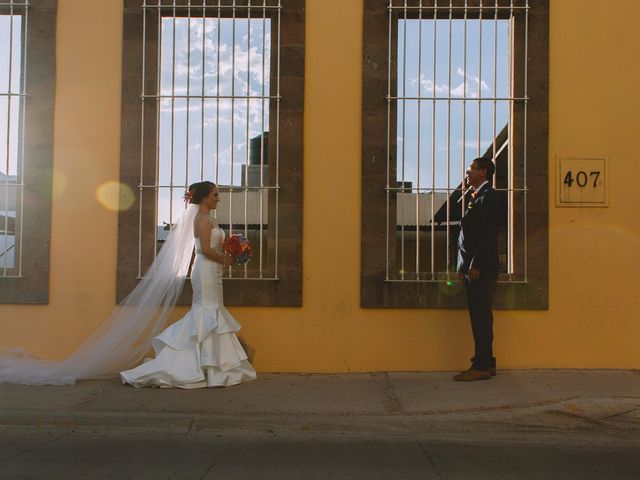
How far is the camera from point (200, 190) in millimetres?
6559

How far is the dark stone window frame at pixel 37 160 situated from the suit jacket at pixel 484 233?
413 cm

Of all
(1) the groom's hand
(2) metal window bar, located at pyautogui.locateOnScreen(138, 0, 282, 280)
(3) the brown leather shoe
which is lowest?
(3) the brown leather shoe

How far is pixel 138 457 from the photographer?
4504 mm

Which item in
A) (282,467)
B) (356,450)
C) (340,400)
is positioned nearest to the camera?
(282,467)

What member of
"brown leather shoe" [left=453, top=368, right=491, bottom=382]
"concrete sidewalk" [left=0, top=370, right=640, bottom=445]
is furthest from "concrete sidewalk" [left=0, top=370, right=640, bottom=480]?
"brown leather shoe" [left=453, top=368, right=491, bottom=382]

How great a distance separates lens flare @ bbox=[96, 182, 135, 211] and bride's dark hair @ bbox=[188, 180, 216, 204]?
82cm

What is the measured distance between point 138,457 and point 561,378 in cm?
391

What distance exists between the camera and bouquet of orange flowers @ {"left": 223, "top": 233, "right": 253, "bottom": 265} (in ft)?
21.2

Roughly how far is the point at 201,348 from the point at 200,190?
1.45 metres

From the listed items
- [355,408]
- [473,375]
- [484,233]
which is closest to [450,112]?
[484,233]

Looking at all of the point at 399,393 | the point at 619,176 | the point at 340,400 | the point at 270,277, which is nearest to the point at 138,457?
the point at 340,400

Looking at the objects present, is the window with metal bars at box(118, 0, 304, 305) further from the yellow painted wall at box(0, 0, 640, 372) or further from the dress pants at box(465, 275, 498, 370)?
the dress pants at box(465, 275, 498, 370)

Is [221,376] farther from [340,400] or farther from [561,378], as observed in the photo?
[561,378]

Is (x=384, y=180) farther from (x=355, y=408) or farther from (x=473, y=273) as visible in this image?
(x=355, y=408)
